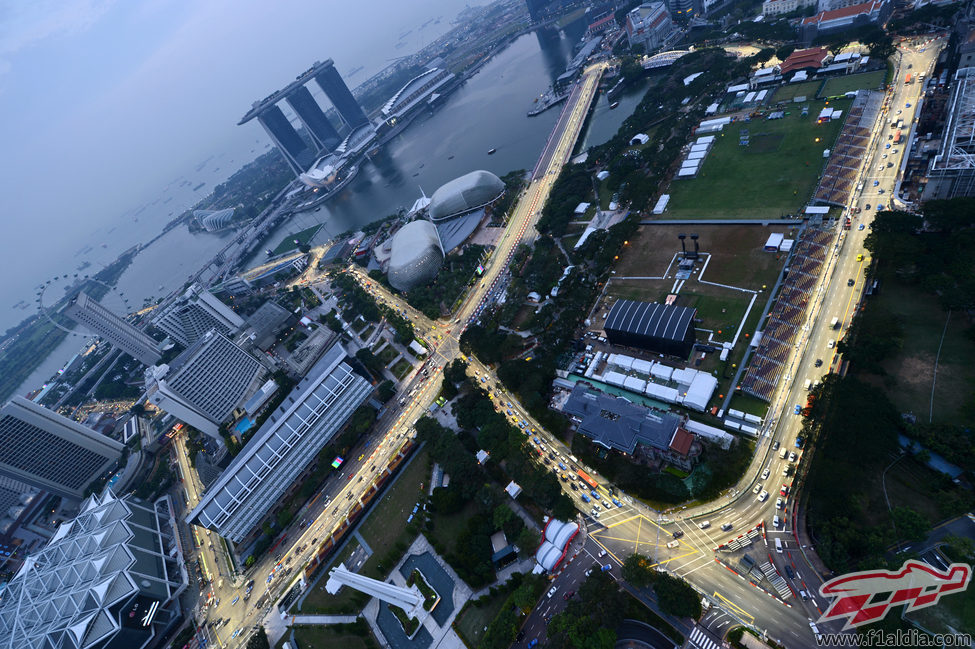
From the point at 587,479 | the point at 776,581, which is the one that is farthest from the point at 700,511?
the point at 587,479

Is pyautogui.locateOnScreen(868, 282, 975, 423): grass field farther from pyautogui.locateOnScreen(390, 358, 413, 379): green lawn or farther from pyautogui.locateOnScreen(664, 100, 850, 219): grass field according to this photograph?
pyautogui.locateOnScreen(390, 358, 413, 379): green lawn

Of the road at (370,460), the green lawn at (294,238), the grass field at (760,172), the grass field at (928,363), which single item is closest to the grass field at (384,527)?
the road at (370,460)

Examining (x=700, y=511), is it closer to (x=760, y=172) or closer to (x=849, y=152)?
(x=760, y=172)

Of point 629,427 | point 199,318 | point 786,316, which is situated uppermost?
point 199,318

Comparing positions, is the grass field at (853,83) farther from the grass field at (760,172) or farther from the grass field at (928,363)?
the grass field at (928,363)

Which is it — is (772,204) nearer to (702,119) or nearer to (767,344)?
(767,344)

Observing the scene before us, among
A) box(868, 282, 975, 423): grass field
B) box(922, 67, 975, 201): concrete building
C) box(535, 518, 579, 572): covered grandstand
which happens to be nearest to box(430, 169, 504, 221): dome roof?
box(922, 67, 975, 201): concrete building
